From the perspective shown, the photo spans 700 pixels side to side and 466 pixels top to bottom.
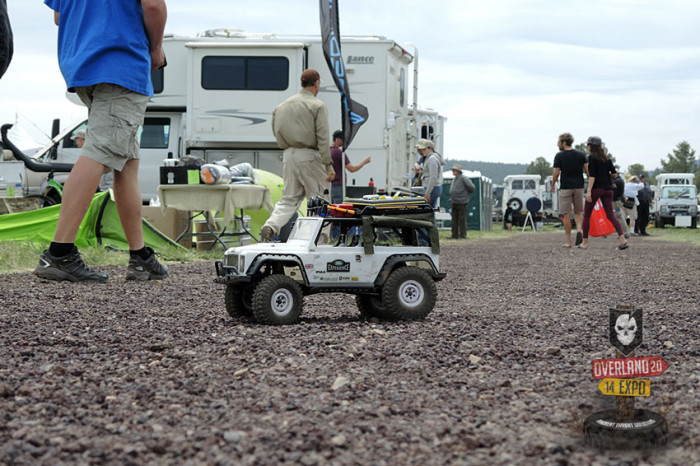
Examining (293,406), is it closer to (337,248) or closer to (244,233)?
(337,248)

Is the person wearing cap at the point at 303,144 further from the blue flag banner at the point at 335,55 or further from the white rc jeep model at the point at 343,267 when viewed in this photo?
the blue flag banner at the point at 335,55

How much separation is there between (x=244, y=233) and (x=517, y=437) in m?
7.43

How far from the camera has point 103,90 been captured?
4.77 m

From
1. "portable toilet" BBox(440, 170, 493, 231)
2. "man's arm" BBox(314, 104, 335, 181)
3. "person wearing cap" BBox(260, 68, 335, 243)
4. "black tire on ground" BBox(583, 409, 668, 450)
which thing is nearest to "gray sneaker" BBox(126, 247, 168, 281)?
"person wearing cap" BBox(260, 68, 335, 243)

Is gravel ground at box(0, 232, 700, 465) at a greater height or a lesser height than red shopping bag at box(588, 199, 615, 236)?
lesser

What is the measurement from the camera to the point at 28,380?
260cm

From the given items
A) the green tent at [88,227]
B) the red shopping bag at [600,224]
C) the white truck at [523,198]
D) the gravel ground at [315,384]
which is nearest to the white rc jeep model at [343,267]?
the gravel ground at [315,384]

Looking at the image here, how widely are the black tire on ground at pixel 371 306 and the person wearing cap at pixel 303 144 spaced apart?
2.91 m

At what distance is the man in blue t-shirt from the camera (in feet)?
15.5

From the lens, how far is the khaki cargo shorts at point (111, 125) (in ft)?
15.5

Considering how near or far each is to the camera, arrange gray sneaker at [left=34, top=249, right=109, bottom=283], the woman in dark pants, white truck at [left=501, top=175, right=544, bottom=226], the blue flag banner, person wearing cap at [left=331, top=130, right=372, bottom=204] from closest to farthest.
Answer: gray sneaker at [left=34, top=249, right=109, bottom=283] → the blue flag banner → person wearing cap at [left=331, top=130, right=372, bottom=204] → the woman in dark pants → white truck at [left=501, top=175, right=544, bottom=226]

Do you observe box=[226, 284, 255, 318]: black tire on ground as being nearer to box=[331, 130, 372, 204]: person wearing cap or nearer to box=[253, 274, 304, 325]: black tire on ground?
box=[253, 274, 304, 325]: black tire on ground

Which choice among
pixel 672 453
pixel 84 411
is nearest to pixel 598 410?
pixel 672 453

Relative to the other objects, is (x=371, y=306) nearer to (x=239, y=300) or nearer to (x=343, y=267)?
(x=343, y=267)
